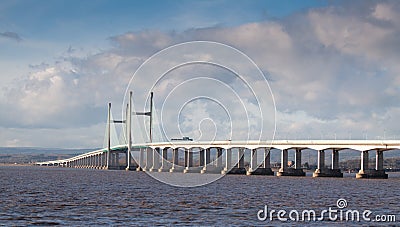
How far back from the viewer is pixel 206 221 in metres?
47.7

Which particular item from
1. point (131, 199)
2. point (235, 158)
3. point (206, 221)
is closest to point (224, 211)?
point (206, 221)

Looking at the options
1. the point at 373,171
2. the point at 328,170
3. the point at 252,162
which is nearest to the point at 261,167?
the point at 252,162

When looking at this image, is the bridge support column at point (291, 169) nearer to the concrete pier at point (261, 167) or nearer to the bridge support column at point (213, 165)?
the concrete pier at point (261, 167)

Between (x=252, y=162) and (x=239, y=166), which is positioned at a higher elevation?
(x=252, y=162)

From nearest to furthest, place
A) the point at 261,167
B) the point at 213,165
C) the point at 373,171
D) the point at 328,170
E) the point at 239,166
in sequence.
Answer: the point at 373,171 < the point at 328,170 < the point at 261,167 < the point at 239,166 < the point at 213,165

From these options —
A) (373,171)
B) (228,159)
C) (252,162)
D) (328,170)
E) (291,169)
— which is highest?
(228,159)

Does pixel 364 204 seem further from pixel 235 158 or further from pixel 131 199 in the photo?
pixel 235 158

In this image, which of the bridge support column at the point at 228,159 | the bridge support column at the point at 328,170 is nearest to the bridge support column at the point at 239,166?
the bridge support column at the point at 228,159

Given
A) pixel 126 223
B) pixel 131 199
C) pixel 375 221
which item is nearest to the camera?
pixel 126 223

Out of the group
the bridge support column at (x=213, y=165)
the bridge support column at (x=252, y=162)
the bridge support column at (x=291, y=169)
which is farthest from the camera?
the bridge support column at (x=213, y=165)

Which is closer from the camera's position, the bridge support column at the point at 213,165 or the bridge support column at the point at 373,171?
the bridge support column at the point at 373,171

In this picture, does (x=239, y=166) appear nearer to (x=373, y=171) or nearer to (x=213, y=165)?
(x=213, y=165)

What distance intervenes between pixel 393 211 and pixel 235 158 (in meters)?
137

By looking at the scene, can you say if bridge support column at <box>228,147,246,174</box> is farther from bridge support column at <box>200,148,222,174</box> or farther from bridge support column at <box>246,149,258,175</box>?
bridge support column at <box>200,148,222,174</box>
